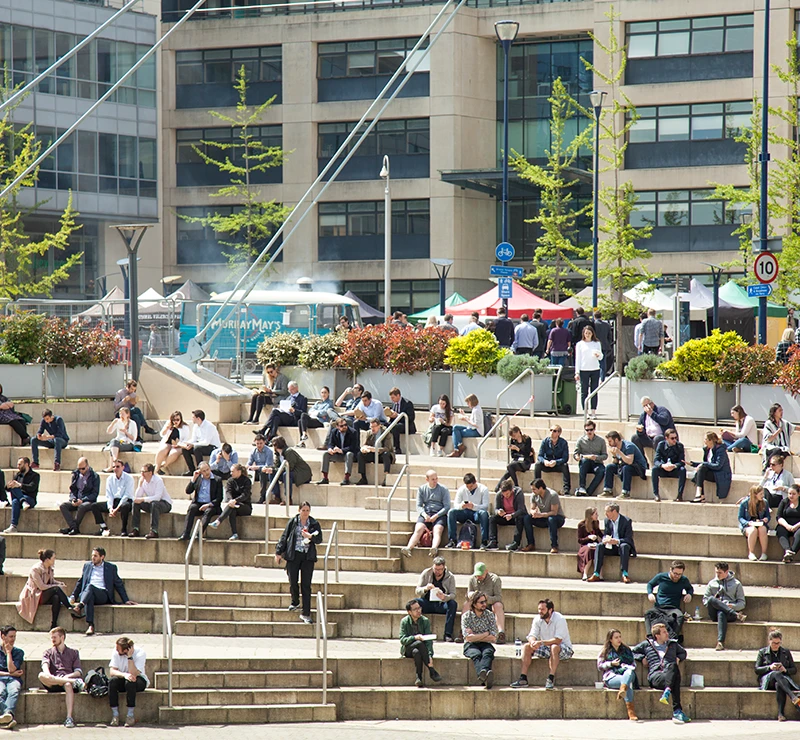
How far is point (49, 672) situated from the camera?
1622 centimetres

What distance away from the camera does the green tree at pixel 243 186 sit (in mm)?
54969

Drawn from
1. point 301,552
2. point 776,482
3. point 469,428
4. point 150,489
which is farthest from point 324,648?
point 469,428

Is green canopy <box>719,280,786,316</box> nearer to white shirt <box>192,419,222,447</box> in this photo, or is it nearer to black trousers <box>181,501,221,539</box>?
white shirt <box>192,419,222,447</box>

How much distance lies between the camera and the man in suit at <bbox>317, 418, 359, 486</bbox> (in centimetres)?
2238

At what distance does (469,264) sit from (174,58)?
49.6ft

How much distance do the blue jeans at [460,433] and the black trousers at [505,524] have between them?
4.17 m

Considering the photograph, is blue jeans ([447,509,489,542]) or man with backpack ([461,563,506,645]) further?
blue jeans ([447,509,489,542])

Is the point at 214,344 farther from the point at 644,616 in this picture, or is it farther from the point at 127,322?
the point at 644,616

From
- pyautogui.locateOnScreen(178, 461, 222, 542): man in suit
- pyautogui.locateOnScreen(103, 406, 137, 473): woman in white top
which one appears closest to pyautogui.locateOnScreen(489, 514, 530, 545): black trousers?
pyautogui.locateOnScreen(178, 461, 222, 542): man in suit

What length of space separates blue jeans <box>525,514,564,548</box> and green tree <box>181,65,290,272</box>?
117ft

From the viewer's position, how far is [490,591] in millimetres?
17625

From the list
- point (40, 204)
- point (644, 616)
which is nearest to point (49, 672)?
point (644, 616)

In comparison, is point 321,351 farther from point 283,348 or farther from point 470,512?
point 470,512

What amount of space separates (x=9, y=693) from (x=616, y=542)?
26.1ft
